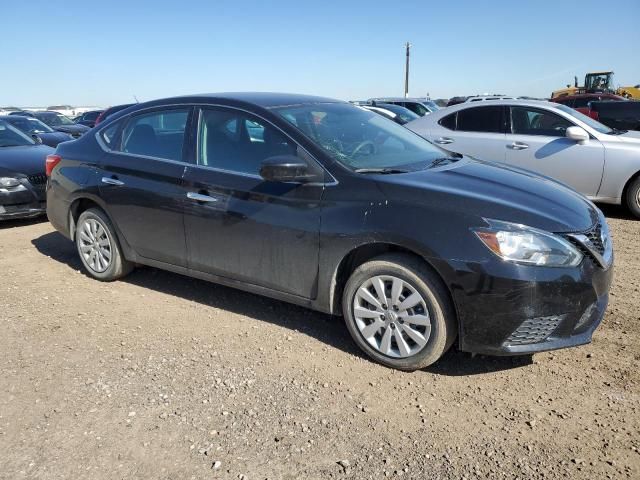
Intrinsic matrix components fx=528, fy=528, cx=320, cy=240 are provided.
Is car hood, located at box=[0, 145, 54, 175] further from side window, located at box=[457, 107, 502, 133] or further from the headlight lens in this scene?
side window, located at box=[457, 107, 502, 133]

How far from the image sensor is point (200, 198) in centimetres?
388

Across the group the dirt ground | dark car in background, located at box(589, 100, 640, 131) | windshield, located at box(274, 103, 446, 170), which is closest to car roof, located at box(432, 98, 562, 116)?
windshield, located at box(274, 103, 446, 170)

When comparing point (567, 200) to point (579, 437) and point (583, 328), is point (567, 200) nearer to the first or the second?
point (583, 328)

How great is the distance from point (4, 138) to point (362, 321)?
7228 millimetres

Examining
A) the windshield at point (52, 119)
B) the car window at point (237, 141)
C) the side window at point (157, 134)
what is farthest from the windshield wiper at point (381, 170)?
the windshield at point (52, 119)

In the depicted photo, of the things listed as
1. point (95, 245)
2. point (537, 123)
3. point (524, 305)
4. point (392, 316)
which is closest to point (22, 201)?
point (95, 245)

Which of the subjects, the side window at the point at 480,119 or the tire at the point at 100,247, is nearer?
the tire at the point at 100,247

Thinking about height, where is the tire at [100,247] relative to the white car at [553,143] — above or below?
below

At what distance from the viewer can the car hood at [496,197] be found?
297cm

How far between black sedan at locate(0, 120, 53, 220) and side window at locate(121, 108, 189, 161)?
319 cm

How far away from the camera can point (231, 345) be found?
3637 millimetres

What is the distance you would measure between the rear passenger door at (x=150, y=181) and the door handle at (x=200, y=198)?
0.08 meters

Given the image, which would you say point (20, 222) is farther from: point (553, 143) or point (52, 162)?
point (553, 143)

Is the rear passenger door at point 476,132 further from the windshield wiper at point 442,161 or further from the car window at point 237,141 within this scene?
the car window at point 237,141
